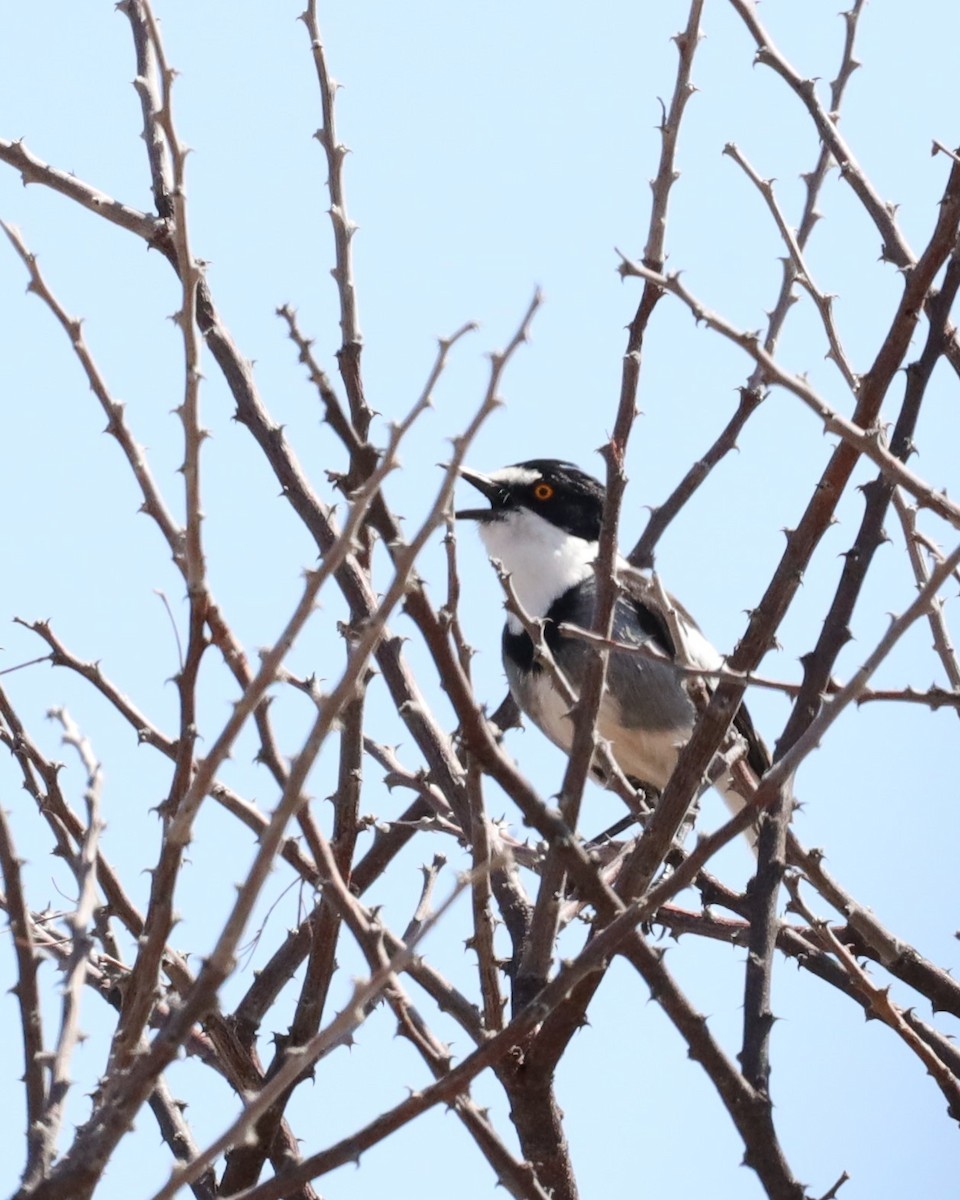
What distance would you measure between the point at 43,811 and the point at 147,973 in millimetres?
1246

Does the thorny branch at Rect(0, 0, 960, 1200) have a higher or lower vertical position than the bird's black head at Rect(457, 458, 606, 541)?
lower

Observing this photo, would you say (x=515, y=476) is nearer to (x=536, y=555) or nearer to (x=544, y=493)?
(x=544, y=493)

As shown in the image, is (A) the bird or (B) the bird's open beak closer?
(A) the bird

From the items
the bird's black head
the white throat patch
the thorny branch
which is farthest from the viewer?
the bird's black head

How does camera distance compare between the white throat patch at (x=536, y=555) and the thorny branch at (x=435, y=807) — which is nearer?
the thorny branch at (x=435, y=807)

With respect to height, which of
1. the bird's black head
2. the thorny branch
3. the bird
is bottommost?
the thorny branch

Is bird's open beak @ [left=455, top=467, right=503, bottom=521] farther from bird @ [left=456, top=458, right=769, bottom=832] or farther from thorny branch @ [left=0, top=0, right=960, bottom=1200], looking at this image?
thorny branch @ [left=0, top=0, right=960, bottom=1200]

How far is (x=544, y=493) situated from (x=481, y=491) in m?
0.28

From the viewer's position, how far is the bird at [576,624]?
590 centimetres

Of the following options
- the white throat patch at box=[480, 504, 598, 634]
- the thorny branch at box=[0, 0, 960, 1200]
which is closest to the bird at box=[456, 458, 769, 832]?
the white throat patch at box=[480, 504, 598, 634]

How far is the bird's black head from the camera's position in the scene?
6656 millimetres

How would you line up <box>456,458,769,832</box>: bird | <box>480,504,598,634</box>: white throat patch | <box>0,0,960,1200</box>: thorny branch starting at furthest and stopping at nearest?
<box>480,504,598,634</box>: white throat patch
<box>456,458,769,832</box>: bird
<box>0,0,960,1200</box>: thorny branch

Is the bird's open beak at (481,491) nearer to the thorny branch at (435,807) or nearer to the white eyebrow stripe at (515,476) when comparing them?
the white eyebrow stripe at (515,476)

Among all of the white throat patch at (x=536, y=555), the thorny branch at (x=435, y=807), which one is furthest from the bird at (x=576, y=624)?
the thorny branch at (x=435, y=807)
